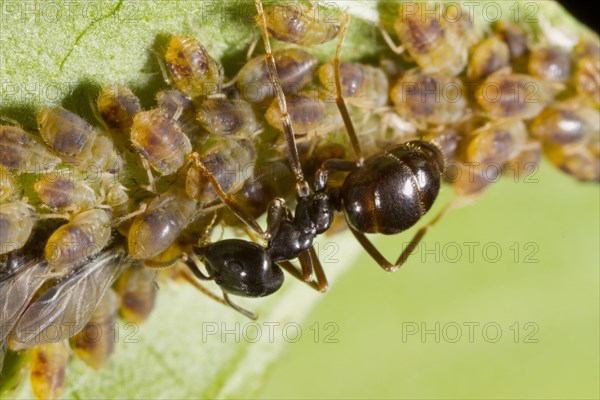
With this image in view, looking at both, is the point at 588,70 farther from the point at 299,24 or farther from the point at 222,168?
the point at 222,168

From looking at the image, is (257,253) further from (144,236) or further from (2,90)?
(2,90)

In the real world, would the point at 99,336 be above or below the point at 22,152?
below

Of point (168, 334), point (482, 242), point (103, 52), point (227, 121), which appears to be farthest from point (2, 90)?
point (482, 242)

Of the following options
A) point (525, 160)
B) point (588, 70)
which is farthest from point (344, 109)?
point (588, 70)

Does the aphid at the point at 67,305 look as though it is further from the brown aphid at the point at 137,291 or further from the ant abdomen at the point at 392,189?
the ant abdomen at the point at 392,189

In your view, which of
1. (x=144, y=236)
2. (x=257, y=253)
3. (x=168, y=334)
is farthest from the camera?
(x=168, y=334)

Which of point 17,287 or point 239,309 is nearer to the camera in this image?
point 17,287

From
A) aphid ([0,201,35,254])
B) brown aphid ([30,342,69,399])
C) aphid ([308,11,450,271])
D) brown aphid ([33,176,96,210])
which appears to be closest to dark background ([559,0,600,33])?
aphid ([308,11,450,271])
